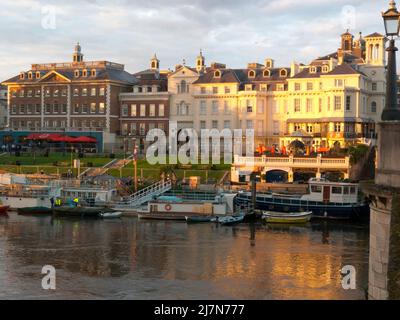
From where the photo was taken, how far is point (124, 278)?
33.5m

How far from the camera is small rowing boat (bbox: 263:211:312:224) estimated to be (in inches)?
2117

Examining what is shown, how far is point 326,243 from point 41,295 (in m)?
21.5

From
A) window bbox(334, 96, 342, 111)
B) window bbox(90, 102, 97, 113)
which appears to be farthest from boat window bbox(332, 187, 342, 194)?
window bbox(90, 102, 97, 113)

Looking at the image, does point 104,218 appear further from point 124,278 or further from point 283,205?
point 124,278

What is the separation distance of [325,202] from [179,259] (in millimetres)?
22068

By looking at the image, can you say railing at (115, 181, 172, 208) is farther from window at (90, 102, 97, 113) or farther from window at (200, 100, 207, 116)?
window at (90, 102, 97, 113)

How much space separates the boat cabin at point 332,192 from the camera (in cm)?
5622

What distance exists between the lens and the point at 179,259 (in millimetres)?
38406

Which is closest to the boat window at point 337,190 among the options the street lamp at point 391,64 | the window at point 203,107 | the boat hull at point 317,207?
the boat hull at point 317,207

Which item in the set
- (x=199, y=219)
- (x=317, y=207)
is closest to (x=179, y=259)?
(x=199, y=219)

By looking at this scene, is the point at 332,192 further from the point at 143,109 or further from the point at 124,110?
the point at 124,110

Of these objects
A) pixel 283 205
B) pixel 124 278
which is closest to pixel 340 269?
pixel 124 278

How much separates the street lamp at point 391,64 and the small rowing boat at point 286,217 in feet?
119

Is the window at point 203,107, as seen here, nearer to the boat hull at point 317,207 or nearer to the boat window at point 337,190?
the boat hull at point 317,207
